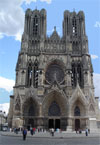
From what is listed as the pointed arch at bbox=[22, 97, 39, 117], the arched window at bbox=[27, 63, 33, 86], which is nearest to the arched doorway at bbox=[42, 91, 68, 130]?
the pointed arch at bbox=[22, 97, 39, 117]

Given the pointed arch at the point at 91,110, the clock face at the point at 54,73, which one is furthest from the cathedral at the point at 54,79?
the pointed arch at the point at 91,110

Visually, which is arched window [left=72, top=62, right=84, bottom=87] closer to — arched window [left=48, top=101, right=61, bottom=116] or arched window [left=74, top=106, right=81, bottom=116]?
arched window [left=74, top=106, right=81, bottom=116]

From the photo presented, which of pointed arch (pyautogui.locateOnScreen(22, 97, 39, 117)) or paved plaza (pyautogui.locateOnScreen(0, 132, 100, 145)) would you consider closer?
paved plaza (pyautogui.locateOnScreen(0, 132, 100, 145))

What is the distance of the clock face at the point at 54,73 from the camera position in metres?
33.9

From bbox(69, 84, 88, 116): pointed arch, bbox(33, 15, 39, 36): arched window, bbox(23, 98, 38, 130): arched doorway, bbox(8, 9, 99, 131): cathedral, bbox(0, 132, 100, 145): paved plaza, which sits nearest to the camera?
bbox(0, 132, 100, 145): paved plaza

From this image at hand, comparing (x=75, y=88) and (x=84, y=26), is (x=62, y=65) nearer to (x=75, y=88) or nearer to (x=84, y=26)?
(x=75, y=88)

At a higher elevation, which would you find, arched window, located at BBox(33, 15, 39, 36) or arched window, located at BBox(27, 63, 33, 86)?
arched window, located at BBox(33, 15, 39, 36)

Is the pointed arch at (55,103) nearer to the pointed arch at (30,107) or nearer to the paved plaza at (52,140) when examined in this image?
the pointed arch at (30,107)

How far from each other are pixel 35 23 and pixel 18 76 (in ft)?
47.3

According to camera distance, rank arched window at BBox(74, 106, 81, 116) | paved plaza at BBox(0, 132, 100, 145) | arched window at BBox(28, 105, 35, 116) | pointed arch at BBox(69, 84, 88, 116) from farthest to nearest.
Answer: arched window at BBox(28, 105, 35, 116) → arched window at BBox(74, 106, 81, 116) → pointed arch at BBox(69, 84, 88, 116) → paved plaza at BBox(0, 132, 100, 145)

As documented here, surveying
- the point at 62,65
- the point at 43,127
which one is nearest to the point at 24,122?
the point at 43,127

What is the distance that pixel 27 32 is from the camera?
36969 mm

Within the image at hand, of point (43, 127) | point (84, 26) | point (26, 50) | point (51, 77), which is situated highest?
point (84, 26)

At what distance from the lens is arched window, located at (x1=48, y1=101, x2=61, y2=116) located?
3058 centimetres
